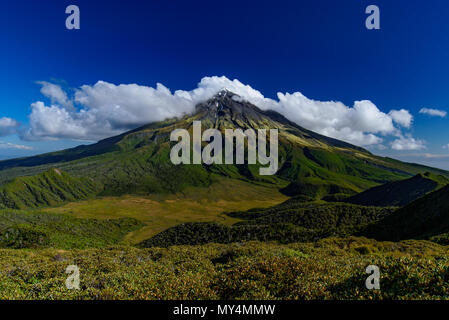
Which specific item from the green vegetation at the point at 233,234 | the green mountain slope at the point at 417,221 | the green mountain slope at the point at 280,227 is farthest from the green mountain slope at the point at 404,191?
the green vegetation at the point at 233,234

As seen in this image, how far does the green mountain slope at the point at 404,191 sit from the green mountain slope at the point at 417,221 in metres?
121

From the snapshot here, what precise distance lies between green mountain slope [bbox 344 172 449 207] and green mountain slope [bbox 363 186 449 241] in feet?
396

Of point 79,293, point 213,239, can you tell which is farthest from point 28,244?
point 79,293

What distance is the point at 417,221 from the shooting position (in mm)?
55281

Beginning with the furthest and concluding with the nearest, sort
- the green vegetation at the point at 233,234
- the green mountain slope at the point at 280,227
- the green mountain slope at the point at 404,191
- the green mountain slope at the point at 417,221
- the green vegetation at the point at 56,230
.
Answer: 1. the green mountain slope at the point at 404,191
2. the green vegetation at the point at 56,230
3. the green mountain slope at the point at 280,227
4. the green vegetation at the point at 233,234
5. the green mountain slope at the point at 417,221

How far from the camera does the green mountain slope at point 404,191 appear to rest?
16615 cm

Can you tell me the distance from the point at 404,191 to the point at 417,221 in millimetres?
156939

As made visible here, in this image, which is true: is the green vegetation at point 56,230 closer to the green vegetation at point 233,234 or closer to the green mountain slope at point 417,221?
the green vegetation at point 233,234

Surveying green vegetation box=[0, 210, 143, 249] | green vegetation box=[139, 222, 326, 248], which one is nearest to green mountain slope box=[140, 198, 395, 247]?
green vegetation box=[139, 222, 326, 248]
